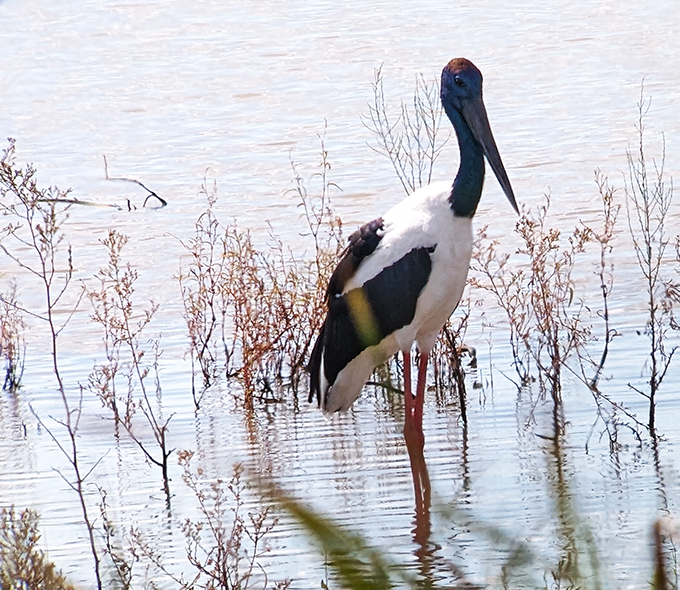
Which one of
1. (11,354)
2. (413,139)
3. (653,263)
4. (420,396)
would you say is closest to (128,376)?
(11,354)

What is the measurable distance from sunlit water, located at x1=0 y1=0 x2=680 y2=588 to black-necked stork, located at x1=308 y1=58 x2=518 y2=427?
31 centimetres

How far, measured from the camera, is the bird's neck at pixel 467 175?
5.39 m

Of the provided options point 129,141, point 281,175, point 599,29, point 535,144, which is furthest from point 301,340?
point 599,29

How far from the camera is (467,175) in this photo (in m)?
5.49

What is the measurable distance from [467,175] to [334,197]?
17.4ft

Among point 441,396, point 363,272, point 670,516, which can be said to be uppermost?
point 363,272

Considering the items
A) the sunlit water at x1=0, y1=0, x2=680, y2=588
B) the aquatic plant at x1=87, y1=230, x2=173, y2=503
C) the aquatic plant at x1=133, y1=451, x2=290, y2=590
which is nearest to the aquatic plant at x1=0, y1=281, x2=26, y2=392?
the sunlit water at x1=0, y1=0, x2=680, y2=588

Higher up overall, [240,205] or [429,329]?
[240,205]

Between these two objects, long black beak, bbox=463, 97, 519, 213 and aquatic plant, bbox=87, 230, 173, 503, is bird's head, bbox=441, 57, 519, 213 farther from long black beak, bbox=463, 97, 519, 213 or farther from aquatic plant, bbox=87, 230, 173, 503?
aquatic plant, bbox=87, 230, 173, 503

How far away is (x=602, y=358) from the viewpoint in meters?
6.54

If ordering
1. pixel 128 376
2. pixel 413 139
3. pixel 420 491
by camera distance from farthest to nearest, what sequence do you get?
1. pixel 413 139
2. pixel 128 376
3. pixel 420 491

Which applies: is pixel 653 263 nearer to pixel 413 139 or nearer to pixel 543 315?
pixel 543 315

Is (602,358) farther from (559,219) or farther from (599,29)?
(599,29)

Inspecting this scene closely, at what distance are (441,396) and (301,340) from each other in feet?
2.95
